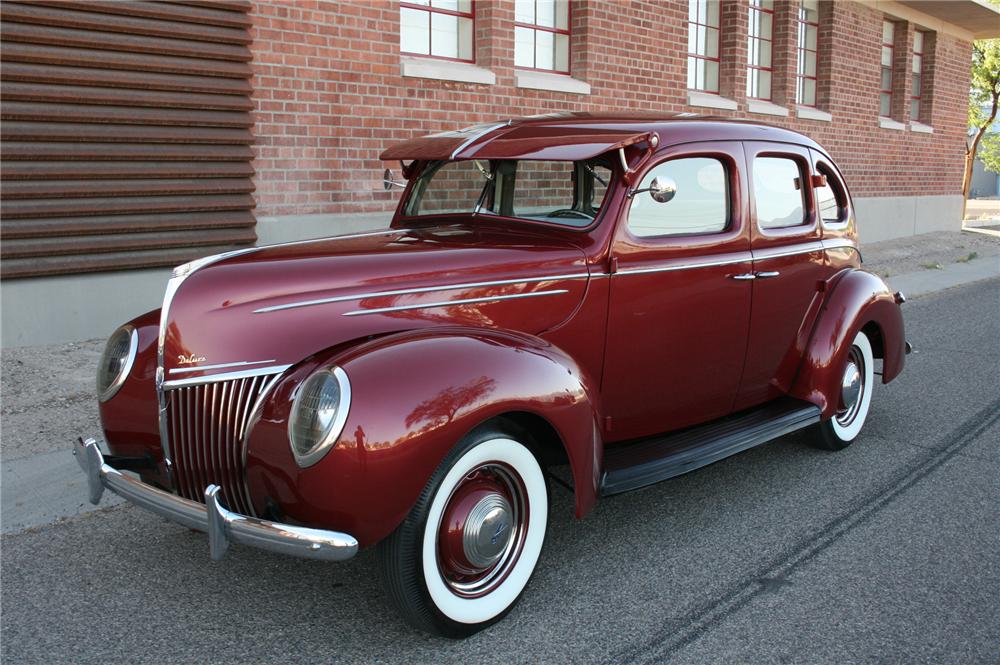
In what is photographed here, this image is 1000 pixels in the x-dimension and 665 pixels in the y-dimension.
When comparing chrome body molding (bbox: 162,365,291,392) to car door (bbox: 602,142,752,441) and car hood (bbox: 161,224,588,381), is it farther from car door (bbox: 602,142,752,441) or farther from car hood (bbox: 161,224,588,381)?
car door (bbox: 602,142,752,441)

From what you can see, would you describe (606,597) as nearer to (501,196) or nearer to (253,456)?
(253,456)

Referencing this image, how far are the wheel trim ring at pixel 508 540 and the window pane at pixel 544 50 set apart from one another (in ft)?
25.8

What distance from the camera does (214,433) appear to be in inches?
116

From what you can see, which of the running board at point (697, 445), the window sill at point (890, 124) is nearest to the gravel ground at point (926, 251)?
the window sill at point (890, 124)

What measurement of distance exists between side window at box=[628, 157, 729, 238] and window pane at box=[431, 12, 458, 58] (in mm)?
5456

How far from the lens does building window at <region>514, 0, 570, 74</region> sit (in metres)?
9.80

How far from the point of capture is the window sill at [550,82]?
955 cm

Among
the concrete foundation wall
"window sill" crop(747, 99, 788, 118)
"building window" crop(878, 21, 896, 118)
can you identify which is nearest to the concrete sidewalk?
the concrete foundation wall

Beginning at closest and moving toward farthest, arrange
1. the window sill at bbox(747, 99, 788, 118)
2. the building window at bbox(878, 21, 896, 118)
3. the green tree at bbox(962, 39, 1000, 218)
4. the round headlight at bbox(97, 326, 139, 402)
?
1. the round headlight at bbox(97, 326, 139, 402)
2. the window sill at bbox(747, 99, 788, 118)
3. the building window at bbox(878, 21, 896, 118)
4. the green tree at bbox(962, 39, 1000, 218)

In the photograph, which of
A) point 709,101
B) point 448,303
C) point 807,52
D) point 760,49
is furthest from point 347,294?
point 807,52

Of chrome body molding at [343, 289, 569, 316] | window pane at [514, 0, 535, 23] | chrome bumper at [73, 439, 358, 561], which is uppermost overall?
window pane at [514, 0, 535, 23]

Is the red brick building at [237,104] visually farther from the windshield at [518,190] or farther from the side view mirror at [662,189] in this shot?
the side view mirror at [662,189]

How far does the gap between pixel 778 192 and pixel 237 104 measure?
15.0ft

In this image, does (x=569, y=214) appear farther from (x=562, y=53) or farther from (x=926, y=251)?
(x=926, y=251)
